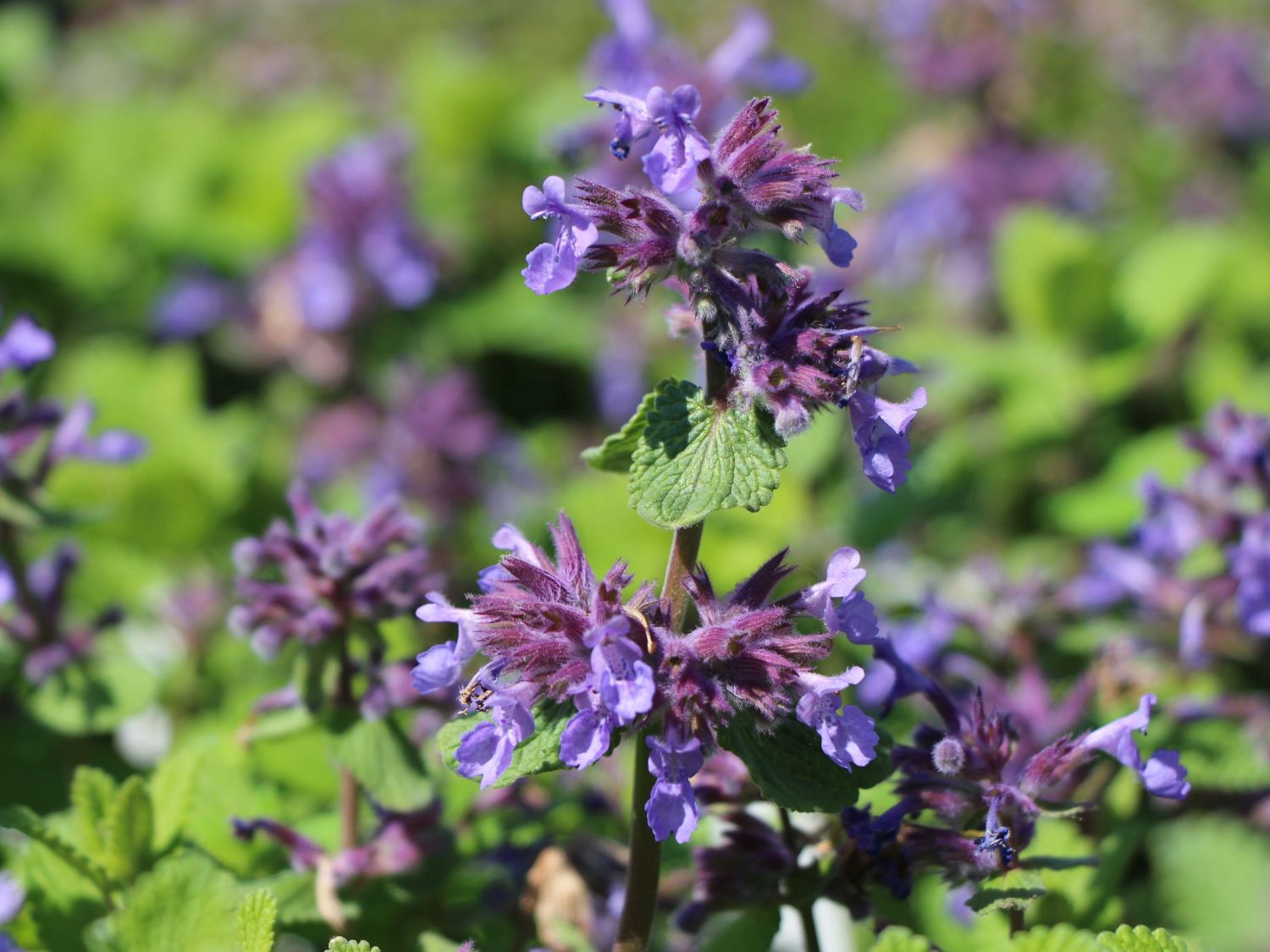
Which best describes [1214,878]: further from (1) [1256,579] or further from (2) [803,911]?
(2) [803,911]

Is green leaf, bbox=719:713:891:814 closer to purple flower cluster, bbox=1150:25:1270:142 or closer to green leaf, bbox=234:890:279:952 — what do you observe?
green leaf, bbox=234:890:279:952

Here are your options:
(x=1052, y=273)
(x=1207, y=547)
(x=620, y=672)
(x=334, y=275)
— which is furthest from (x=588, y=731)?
(x=334, y=275)

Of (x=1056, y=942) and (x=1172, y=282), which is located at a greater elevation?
(x=1172, y=282)

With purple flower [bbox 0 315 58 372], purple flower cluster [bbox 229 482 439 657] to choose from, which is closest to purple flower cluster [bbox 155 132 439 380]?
purple flower [bbox 0 315 58 372]

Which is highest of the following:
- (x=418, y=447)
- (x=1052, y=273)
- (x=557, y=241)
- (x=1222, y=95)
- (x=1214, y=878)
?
(x=1222, y=95)

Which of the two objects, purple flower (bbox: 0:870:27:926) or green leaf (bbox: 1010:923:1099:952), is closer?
green leaf (bbox: 1010:923:1099:952)

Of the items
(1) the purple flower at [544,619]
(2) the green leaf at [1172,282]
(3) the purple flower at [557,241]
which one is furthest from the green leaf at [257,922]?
(2) the green leaf at [1172,282]
